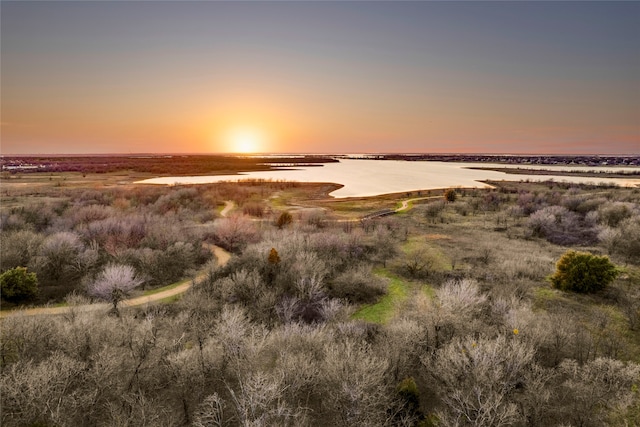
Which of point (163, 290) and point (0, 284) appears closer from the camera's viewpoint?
point (0, 284)

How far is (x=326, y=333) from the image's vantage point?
21.5 m

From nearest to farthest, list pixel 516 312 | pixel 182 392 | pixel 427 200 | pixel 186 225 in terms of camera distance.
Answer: pixel 182 392
pixel 516 312
pixel 186 225
pixel 427 200

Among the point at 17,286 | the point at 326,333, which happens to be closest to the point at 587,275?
the point at 326,333

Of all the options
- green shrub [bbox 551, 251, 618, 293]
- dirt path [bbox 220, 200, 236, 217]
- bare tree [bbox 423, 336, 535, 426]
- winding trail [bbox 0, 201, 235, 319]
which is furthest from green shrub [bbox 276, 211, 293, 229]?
bare tree [bbox 423, 336, 535, 426]

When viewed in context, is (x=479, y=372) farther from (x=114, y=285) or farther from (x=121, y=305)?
(x=114, y=285)

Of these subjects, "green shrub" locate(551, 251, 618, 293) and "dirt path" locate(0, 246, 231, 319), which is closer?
"dirt path" locate(0, 246, 231, 319)

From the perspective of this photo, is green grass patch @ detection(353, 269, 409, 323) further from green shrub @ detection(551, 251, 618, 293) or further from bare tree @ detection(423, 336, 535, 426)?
green shrub @ detection(551, 251, 618, 293)

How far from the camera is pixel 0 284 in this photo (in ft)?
87.9

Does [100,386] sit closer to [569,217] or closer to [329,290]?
[329,290]

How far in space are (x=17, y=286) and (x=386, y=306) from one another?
29.2 metres

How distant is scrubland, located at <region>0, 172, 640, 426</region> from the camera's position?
1526 cm

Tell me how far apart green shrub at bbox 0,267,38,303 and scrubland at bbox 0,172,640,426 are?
129 centimetres

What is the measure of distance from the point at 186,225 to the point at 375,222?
2811 cm

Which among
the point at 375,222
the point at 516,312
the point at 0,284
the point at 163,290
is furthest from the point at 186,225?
the point at 516,312
